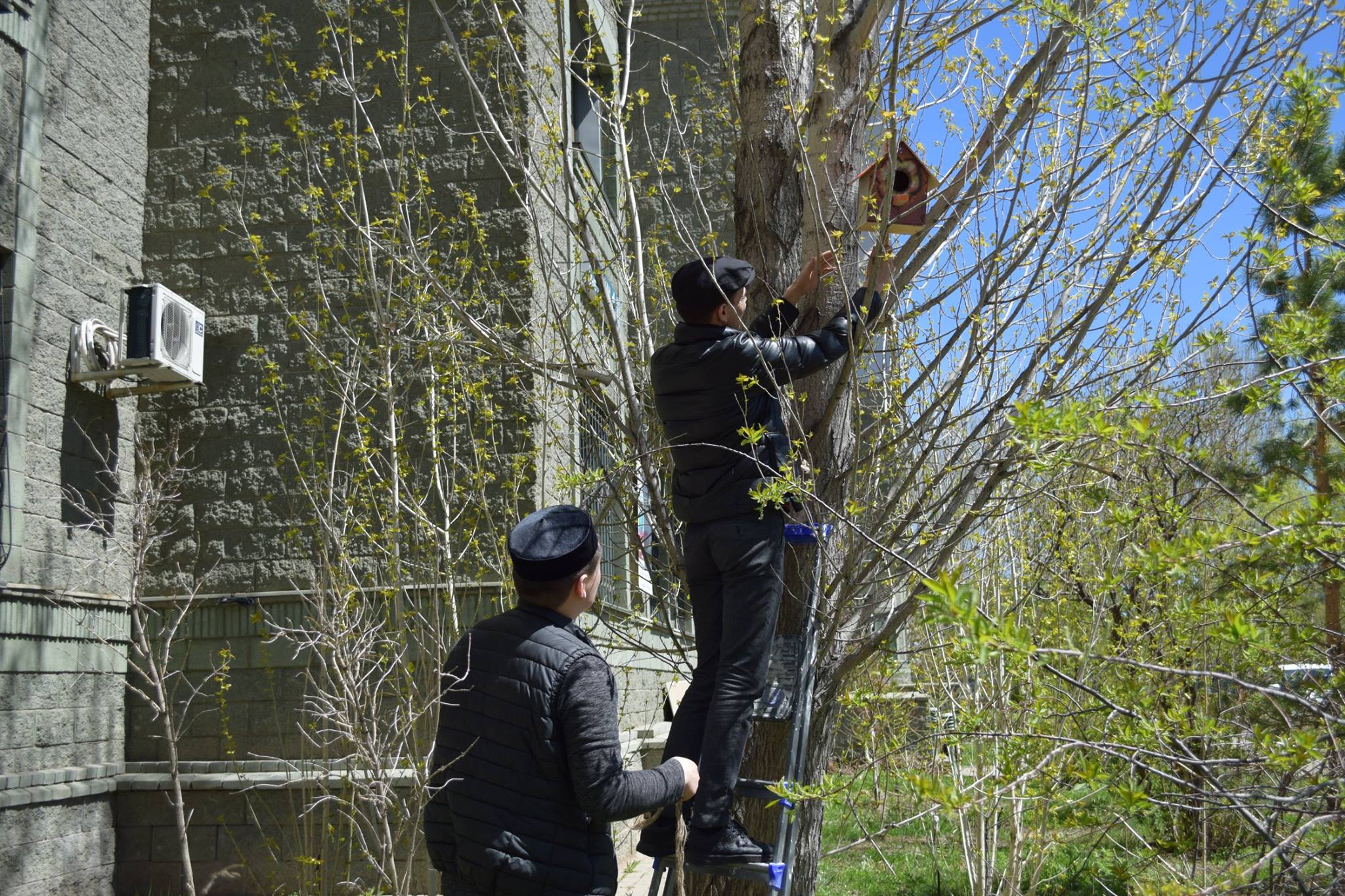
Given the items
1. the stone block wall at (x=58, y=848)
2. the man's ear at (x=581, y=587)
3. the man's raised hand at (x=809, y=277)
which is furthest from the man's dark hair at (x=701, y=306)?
the stone block wall at (x=58, y=848)

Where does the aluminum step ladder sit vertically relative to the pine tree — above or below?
below

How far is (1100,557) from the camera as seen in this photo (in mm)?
6551

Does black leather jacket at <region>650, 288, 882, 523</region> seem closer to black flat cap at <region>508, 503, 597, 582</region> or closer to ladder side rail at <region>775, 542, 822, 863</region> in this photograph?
ladder side rail at <region>775, 542, 822, 863</region>

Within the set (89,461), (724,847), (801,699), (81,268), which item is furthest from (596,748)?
(81,268)

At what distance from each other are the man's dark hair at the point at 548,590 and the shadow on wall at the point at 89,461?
4.87 metres

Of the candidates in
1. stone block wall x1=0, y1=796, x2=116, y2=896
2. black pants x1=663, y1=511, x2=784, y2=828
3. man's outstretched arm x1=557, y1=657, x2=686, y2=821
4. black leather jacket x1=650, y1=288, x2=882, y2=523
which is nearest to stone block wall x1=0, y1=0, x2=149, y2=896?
stone block wall x1=0, y1=796, x2=116, y2=896

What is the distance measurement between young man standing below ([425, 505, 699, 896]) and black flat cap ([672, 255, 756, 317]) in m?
1.34

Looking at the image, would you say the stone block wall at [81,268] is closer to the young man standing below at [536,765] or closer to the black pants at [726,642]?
the black pants at [726,642]

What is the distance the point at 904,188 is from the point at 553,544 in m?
2.06

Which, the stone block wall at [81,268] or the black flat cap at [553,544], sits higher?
Result: the stone block wall at [81,268]

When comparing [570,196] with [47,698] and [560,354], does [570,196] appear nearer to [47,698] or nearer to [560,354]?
[560,354]

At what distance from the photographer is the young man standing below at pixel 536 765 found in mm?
2883

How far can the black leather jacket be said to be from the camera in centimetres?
391

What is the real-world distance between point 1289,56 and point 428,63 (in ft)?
18.7
